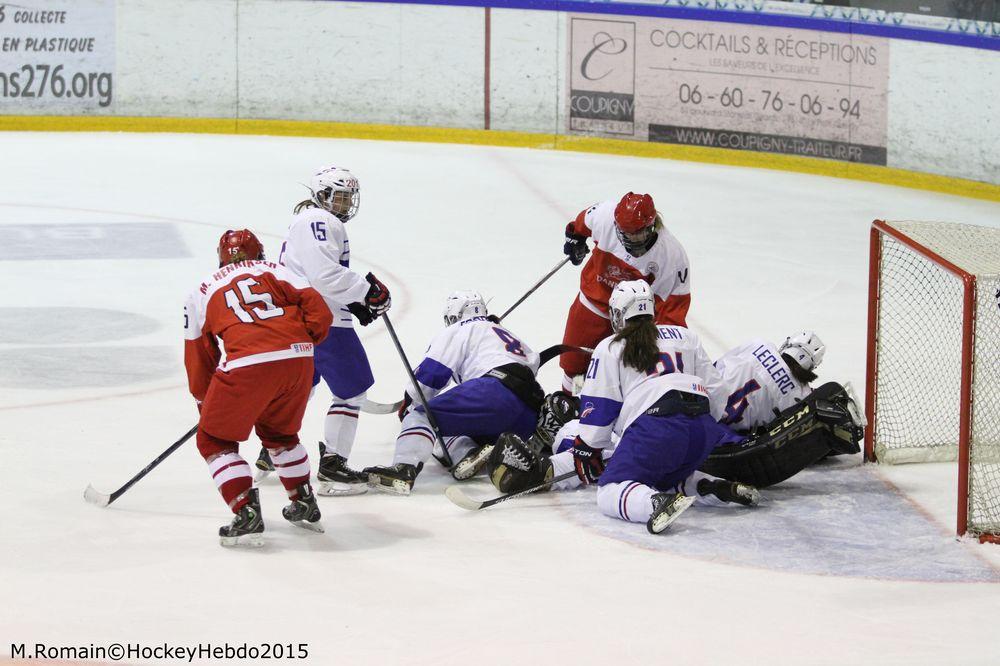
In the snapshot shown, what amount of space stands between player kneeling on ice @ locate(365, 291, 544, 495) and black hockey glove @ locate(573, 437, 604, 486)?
385mm

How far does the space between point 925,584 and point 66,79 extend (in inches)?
424

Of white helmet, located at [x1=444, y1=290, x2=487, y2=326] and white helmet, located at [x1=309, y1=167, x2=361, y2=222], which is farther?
white helmet, located at [x1=444, y1=290, x2=487, y2=326]

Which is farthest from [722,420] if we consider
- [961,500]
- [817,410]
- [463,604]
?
[463,604]

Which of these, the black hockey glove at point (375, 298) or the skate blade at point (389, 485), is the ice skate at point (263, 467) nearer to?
the skate blade at point (389, 485)

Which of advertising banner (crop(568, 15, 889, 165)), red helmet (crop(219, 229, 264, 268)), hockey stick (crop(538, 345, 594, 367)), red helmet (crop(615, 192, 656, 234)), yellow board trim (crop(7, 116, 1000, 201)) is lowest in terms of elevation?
hockey stick (crop(538, 345, 594, 367))

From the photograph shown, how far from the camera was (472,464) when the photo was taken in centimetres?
534

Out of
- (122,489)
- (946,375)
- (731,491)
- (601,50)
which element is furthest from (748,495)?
(601,50)

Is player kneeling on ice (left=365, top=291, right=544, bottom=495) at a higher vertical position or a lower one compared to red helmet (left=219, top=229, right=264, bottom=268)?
lower

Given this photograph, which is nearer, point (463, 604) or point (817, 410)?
point (463, 604)

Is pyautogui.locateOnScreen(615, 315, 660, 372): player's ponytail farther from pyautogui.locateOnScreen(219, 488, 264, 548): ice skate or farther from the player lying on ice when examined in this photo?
pyautogui.locateOnScreen(219, 488, 264, 548): ice skate

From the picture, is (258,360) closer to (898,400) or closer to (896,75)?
(898,400)

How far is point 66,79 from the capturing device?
1342 centimetres

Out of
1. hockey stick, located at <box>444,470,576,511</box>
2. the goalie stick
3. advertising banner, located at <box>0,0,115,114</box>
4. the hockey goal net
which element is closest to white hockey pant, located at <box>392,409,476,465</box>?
hockey stick, located at <box>444,470,576,511</box>

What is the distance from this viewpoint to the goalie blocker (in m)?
5.17
